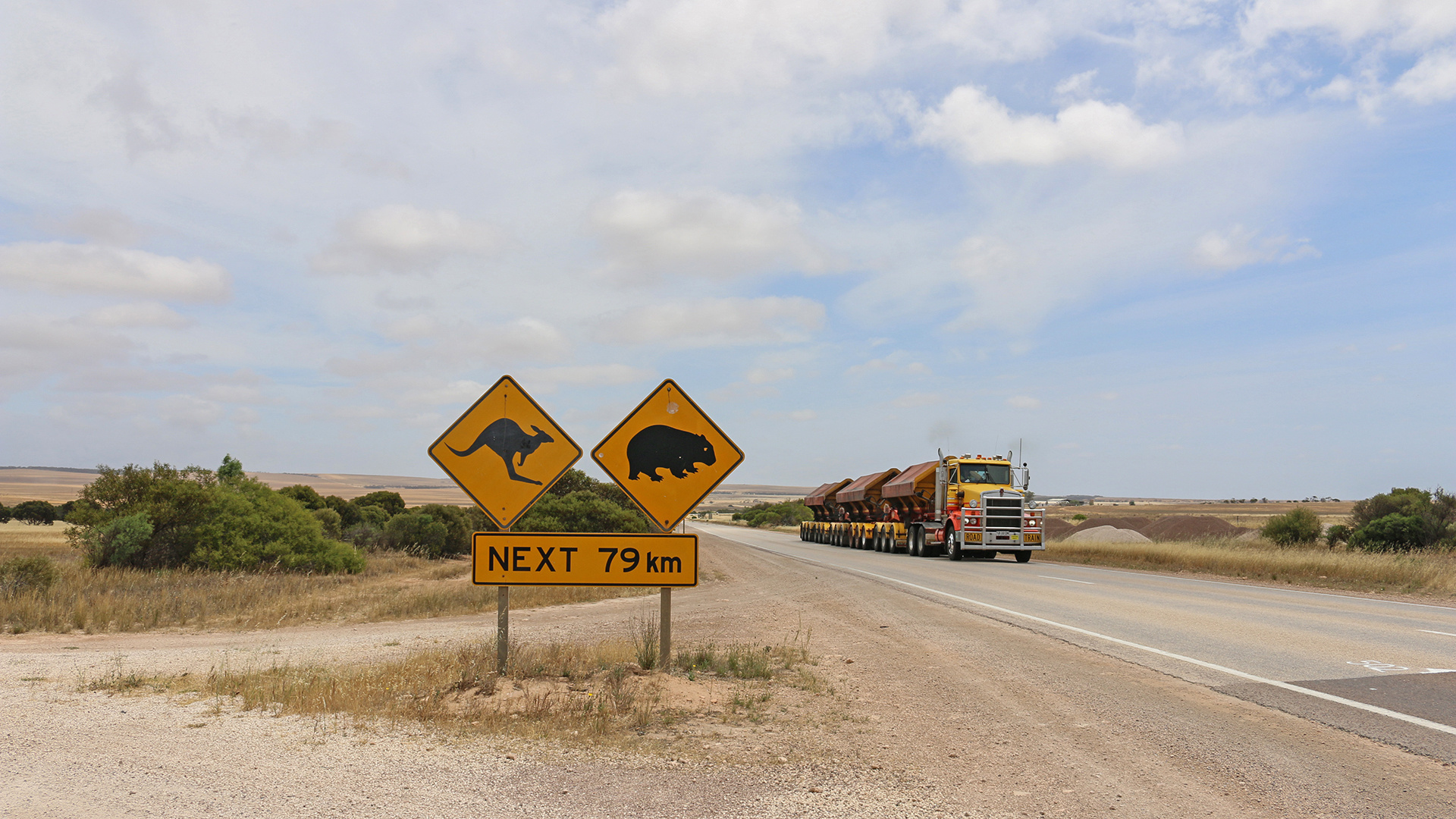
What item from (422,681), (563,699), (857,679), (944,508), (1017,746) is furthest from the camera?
(944,508)

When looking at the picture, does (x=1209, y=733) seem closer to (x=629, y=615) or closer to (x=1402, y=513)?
(x=629, y=615)

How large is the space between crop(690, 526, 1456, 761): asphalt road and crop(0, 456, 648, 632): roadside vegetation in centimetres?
791

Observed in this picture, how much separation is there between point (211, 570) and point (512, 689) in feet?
54.8

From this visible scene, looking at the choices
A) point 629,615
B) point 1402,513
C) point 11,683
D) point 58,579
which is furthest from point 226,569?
point 1402,513

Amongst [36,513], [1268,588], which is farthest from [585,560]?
[36,513]

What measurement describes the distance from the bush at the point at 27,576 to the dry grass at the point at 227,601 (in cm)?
26

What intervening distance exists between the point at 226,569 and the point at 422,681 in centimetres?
1574

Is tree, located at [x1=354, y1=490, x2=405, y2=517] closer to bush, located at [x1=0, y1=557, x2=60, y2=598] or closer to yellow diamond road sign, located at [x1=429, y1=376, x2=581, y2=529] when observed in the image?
bush, located at [x1=0, y1=557, x2=60, y2=598]

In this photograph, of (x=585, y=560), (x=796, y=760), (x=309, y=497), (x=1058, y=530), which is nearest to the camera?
(x=796, y=760)

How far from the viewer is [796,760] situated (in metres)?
5.69

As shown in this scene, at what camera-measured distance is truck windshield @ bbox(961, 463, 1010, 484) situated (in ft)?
107

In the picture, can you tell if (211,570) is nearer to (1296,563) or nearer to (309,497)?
(309,497)

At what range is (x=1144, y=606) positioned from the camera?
14.7m

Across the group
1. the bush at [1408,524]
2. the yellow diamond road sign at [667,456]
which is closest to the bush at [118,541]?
the yellow diamond road sign at [667,456]
